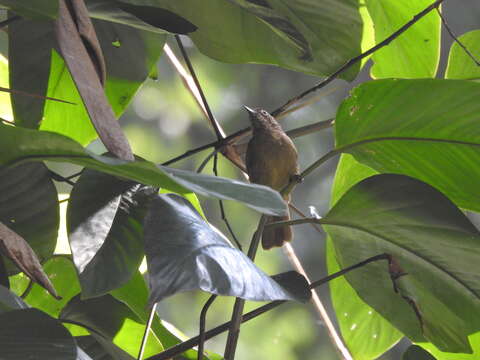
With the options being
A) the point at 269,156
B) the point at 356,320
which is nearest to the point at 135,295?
the point at 356,320

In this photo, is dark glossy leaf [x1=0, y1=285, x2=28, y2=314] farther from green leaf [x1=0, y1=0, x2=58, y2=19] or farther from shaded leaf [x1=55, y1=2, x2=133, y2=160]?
green leaf [x1=0, y1=0, x2=58, y2=19]

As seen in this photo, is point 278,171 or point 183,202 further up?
point 183,202

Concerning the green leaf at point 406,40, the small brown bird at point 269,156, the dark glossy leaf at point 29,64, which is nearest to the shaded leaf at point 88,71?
the dark glossy leaf at point 29,64

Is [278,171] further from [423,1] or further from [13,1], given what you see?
[13,1]

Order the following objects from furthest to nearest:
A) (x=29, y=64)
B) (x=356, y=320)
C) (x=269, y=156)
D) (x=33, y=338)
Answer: (x=269, y=156), (x=356, y=320), (x=29, y=64), (x=33, y=338)

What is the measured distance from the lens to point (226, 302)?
18.3ft

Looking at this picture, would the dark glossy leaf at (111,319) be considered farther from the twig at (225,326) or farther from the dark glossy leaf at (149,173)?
the dark glossy leaf at (149,173)

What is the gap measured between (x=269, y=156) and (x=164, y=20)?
4.53ft

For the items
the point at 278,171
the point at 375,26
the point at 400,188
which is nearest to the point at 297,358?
the point at 278,171

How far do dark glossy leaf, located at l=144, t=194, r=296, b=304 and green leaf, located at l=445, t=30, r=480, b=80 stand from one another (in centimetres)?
97

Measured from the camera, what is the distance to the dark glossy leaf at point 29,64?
1.30m

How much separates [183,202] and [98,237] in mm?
151

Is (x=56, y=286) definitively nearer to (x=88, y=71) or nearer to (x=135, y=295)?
(x=135, y=295)

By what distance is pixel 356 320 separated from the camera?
1.54 m
